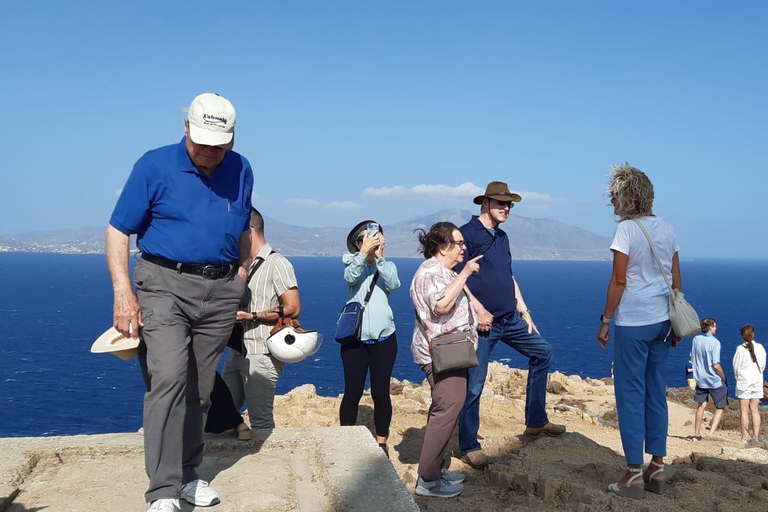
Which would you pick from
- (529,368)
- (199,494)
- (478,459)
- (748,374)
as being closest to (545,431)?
(529,368)

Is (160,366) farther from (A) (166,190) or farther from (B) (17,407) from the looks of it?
(B) (17,407)

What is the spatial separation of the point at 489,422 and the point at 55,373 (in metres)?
43.2

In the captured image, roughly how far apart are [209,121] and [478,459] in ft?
12.0

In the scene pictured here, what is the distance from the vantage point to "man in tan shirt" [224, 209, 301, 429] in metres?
5.36

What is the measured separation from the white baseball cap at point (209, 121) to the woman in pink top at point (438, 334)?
6.36 ft

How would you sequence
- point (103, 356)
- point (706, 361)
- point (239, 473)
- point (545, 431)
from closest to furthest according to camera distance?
point (239, 473) < point (545, 431) < point (706, 361) < point (103, 356)

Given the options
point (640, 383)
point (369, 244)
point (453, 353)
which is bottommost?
point (640, 383)

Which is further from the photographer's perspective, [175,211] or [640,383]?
[640,383]

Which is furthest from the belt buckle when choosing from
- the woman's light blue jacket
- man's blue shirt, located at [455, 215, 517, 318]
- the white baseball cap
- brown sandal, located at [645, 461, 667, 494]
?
brown sandal, located at [645, 461, 667, 494]

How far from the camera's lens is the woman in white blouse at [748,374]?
10.3 meters

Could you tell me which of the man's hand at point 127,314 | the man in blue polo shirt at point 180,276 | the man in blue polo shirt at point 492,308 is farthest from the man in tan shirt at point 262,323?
the man's hand at point 127,314

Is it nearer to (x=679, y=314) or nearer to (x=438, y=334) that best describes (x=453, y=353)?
(x=438, y=334)

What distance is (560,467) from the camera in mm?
5742

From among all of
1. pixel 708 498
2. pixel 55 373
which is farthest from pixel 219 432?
pixel 55 373
